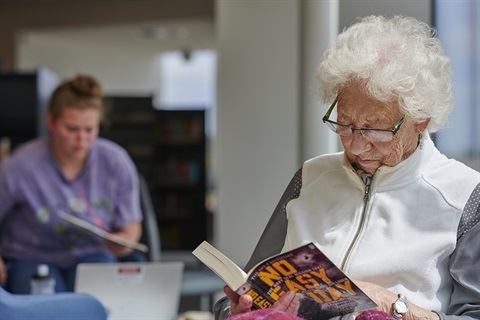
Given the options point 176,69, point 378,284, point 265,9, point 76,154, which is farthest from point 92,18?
point 378,284

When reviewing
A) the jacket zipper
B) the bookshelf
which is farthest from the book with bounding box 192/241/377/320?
the bookshelf

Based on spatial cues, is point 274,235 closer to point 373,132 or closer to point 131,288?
point 373,132

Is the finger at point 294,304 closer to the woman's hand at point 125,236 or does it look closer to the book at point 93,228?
the book at point 93,228

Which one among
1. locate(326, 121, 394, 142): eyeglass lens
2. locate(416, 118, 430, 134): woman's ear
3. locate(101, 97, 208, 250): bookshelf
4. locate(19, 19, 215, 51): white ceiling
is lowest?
locate(101, 97, 208, 250): bookshelf

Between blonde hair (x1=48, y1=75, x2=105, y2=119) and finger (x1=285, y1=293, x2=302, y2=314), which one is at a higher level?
blonde hair (x1=48, y1=75, x2=105, y2=119)

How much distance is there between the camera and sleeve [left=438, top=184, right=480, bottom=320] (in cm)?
130

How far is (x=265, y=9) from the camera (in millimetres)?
1721

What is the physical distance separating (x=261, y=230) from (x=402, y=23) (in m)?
0.54

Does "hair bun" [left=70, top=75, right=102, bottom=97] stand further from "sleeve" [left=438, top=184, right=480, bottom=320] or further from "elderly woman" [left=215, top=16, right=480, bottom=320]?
"sleeve" [left=438, top=184, right=480, bottom=320]

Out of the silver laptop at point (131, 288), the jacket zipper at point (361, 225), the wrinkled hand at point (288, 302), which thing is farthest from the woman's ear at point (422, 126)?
the silver laptop at point (131, 288)

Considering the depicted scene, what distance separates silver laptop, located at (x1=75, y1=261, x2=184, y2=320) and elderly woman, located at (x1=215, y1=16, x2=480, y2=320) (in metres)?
0.72

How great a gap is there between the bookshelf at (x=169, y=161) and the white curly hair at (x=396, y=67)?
5.62 metres

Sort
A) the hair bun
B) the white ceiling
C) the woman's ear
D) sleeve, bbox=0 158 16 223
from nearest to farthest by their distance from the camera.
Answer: the woman's ear < sleeve, bbox=0 158 16 223 < the hair bun < the white ceiling

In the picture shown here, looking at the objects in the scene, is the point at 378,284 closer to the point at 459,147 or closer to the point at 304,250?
the point at 304,250
